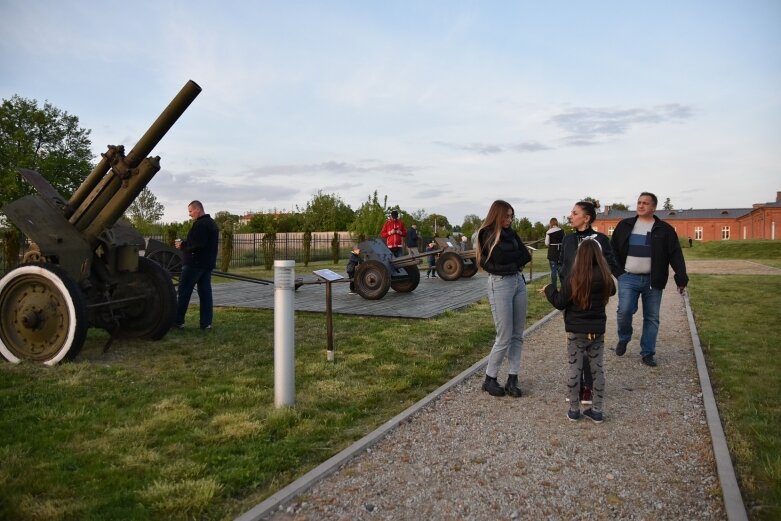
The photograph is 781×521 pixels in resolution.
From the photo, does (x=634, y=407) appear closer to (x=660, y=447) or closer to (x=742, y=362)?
(x=660, y=447)

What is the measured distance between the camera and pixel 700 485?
3.20 meters

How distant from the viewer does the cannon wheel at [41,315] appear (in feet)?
18.8

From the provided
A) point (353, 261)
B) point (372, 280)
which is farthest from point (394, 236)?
point (372, 280)

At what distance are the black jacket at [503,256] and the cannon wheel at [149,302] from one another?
4.21m

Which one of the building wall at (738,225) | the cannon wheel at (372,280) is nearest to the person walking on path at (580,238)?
the cannon wheel at (372,280)

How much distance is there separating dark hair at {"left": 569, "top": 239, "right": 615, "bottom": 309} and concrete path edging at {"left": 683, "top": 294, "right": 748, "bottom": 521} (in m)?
1.18

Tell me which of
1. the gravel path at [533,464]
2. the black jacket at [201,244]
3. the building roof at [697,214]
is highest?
the building roof at [697,214]

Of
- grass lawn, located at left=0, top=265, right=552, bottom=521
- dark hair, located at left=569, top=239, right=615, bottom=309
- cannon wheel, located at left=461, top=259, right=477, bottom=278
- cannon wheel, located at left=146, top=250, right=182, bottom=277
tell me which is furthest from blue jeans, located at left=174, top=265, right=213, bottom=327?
cannon wheel, located at left=461, top=259, right=477, bottom=278

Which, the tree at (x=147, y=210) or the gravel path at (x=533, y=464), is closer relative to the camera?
the gravel path at (x=533, y=464)

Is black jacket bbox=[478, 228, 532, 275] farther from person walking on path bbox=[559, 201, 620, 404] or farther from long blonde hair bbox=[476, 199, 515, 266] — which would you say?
person walking on path bbox=[559, 201, 620, 404]

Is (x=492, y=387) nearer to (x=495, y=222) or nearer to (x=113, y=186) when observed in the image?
(x=495, y=222)

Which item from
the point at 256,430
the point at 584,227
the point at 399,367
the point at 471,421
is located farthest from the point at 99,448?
the point at 584,227

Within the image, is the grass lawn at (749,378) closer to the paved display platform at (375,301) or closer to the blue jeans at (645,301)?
the blue jeans at (645,301)

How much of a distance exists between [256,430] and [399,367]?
86.5 inches
